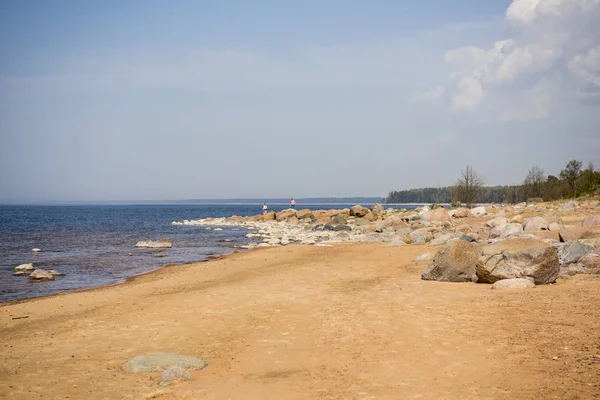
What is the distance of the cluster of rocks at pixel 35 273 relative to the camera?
2439cm

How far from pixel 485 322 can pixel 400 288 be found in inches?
201

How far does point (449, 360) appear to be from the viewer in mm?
9117

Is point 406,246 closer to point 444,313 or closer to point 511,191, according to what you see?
point 444,313

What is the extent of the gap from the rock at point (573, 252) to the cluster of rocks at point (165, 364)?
1402 cm

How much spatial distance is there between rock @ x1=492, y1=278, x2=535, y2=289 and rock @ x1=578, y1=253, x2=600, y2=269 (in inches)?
139

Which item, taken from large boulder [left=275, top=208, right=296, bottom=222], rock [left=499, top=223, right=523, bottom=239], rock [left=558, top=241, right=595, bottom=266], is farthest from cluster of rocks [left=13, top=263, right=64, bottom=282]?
large boulder [left=275, top=208, right=296, bottom=222]

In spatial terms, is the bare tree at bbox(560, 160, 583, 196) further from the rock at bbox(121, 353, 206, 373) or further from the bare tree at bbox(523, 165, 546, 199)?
the rock at bbox(121, 353, 206, 373)

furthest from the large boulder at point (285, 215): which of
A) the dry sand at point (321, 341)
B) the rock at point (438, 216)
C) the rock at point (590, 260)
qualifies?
the rock at point (590, 260)

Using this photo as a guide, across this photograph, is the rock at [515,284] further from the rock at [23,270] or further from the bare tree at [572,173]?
the bare tree at [572,173]

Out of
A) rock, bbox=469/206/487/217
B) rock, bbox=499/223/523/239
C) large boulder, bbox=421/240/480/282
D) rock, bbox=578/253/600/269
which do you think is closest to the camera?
rock, bbox=578/253/600/269

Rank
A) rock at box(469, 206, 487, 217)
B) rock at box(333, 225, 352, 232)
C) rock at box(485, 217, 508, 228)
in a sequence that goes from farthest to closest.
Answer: rock at box(469, 206, 487, 217), rock at box(333, 225, 352, 232), rock at box(485, 217, 508, 228)

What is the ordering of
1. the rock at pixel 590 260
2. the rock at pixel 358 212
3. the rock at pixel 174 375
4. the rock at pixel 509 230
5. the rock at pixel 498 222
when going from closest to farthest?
1. the rock at pixel 174 375
2. the rock at pixel 590 260
3. the rock at pixel 509 230
4. the rock at pixel 498 222
5. the rock at pixel 358 212

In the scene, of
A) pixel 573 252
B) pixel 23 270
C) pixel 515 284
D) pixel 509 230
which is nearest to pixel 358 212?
pixel 509 230

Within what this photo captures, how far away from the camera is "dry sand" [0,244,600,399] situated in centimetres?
813
